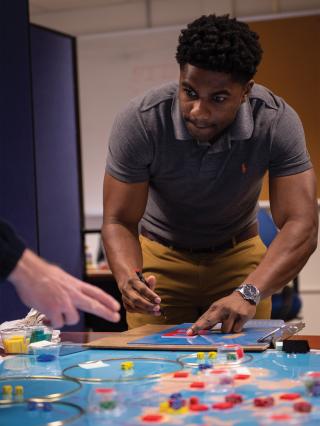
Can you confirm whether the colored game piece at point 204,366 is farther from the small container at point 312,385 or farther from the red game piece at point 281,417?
the red game piece at point 281,417

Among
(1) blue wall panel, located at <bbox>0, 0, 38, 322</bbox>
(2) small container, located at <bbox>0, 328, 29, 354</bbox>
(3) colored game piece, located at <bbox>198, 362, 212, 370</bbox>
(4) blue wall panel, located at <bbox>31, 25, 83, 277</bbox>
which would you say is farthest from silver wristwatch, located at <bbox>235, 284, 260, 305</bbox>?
(4) blue wall panel, located at <bbox>31, 25, 83, 277</bbox>

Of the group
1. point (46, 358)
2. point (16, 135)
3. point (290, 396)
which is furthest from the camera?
point (16, 135)

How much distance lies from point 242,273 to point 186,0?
409 cm

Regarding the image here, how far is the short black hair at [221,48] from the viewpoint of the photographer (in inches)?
73.8

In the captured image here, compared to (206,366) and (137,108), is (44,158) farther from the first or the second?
(206,366)

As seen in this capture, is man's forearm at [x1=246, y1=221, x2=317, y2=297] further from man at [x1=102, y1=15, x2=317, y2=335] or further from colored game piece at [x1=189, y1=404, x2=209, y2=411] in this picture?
colored game piece at [x1=189, y1=404, x2=209, y2=411]

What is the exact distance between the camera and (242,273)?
2.20 meters

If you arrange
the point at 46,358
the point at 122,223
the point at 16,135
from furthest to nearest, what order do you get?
the point at 16,135 < the point at 122,223 < the point at 46,358

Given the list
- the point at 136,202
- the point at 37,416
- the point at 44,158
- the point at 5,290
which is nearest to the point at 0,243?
the point at 37,416

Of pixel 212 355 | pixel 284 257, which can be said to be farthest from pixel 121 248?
pixel 212 355

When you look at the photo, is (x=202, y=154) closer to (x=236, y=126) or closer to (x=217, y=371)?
(x=236, y=126)

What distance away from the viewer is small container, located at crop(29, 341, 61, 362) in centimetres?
158

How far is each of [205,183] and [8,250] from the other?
1022mm

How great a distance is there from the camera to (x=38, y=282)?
1.13m
